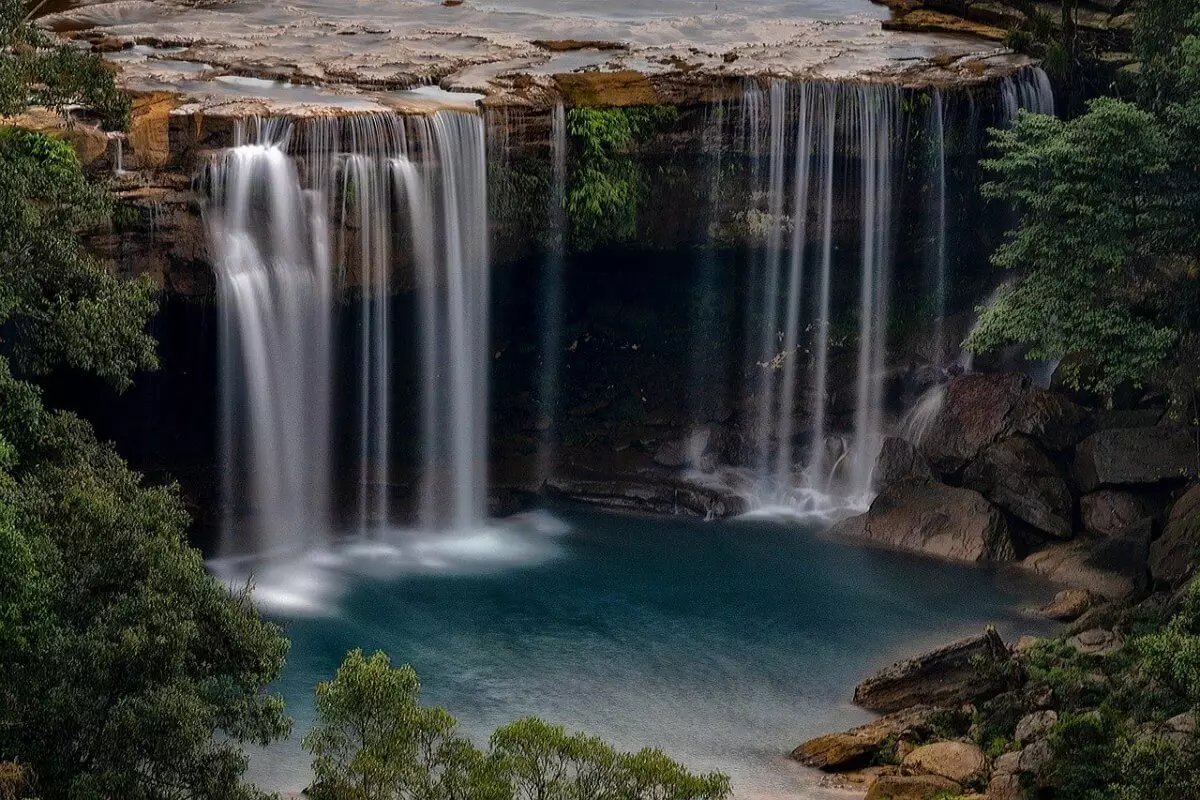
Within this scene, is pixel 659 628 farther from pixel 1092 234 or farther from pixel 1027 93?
pixel 1027 93

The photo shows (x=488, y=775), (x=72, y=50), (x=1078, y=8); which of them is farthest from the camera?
(x=1078, y=8)

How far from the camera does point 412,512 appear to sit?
120ft

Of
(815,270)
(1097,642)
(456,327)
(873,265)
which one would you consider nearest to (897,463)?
(873,265)

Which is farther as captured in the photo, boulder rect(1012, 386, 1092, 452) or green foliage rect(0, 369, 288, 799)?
boulder rect(1012, 386, 1092, 452)

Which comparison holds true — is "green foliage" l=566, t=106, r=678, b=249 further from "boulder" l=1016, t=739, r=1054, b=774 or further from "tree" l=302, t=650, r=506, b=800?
"tree" l=302, t=650, r=506, b=800

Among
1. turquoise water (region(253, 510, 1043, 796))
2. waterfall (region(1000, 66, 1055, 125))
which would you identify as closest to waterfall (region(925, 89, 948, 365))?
waterfall (region(1000, 66, 1055, 125))

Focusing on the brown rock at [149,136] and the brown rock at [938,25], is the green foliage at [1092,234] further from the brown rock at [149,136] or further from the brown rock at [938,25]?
the brown rock at [149,136]

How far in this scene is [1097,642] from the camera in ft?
93.0

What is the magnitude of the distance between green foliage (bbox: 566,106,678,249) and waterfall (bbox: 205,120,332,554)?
19.5 feet

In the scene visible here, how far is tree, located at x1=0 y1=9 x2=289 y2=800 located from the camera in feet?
58.9

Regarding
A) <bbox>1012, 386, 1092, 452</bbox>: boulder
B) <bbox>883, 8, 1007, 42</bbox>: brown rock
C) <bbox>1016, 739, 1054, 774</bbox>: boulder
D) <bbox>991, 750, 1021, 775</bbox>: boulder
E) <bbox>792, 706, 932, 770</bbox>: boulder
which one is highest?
<bbox>883, 8, 1007, 42</bbox>: brown rock

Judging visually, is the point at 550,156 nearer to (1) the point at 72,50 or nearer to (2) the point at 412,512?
(2) the point at 412,512

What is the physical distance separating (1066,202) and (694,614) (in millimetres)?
10602

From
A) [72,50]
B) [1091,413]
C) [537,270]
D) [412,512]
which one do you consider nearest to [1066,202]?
[1091,413]
